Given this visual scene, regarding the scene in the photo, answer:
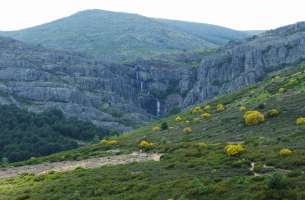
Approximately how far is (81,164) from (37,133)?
103 metres

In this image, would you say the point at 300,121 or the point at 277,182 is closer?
the point at 277,182

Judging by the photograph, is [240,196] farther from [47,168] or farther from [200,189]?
[47,168]

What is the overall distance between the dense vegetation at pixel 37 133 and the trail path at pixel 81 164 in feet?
212

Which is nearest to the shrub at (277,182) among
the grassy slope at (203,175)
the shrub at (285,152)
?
the grassy slope at (203,175)

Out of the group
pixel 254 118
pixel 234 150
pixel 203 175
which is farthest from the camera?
pixel 254 118

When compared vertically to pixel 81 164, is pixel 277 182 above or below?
above

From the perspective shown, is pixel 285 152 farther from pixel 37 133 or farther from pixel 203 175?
pixel 37 133

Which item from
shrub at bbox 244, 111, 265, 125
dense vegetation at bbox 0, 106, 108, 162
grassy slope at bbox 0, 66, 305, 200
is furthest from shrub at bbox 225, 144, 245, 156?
dense vegetation at bbox 0, 106, 108, 162

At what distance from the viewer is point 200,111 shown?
10531 centimetres

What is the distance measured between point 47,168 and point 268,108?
32.3m

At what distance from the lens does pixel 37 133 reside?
164 m

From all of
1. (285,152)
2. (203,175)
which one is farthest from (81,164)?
(285,152)

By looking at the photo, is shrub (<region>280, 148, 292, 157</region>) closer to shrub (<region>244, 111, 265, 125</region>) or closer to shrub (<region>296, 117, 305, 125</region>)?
shrub (<region>296, 117, 305, 125</region>)

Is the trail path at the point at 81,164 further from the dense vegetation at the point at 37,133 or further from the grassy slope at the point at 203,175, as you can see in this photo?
Result: the dense vegetation at the point at 37,133
